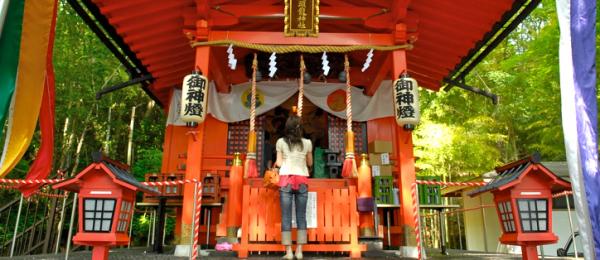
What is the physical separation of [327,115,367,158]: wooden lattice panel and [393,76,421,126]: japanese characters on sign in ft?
8.47

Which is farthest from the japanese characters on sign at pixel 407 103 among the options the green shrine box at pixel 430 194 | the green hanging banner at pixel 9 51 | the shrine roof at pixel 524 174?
the green hanging banner at pixel 9 51

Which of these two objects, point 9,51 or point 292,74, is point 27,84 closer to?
point 9,51

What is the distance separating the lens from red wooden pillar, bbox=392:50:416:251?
5.45m

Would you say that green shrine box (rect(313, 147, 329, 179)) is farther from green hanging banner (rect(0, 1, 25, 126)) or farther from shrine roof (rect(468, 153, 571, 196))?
green hanging banner (rect(0, 1, 25, 126))

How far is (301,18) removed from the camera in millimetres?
6258

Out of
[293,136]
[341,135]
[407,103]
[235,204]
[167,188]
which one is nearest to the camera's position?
[293,136]

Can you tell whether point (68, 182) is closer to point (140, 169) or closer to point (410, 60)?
point (410, 60)

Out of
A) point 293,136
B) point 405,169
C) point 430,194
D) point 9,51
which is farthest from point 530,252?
point 9,51

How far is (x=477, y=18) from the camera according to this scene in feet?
20.6

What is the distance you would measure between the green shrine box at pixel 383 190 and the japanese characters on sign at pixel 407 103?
3.75ft

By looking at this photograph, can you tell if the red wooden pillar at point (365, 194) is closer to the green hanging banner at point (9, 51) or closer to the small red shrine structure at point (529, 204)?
the small red shrine structure at point (529, 204)

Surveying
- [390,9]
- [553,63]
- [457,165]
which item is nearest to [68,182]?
[390,9]

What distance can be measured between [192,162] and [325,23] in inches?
144

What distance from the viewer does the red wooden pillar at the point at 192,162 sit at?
5.42 meters
